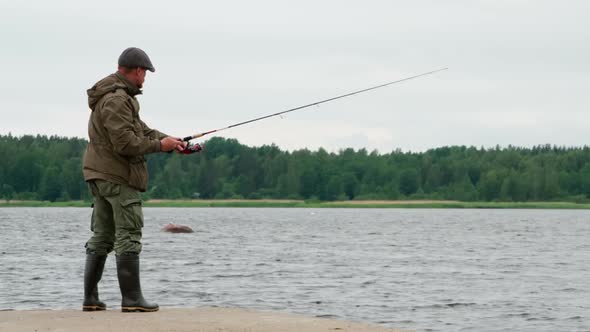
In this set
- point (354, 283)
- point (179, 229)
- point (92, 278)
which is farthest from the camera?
point (179, 229)

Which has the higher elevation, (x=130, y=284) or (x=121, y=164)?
(x=121, y=164)

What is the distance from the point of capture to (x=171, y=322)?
8195mm

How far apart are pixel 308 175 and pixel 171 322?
16946 centimetres

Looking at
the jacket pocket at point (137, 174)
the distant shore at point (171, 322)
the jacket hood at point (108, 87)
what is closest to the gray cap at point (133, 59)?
the jacket hood at point (108, 87)

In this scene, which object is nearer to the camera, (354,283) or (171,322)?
(171,322)

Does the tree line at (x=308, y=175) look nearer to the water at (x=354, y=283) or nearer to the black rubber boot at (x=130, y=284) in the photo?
the water at (x=354, y=283)

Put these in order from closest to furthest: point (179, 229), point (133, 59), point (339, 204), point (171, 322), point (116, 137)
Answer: point (171, 322), point (116, 137), point (133, 59), point (179, 229), point (339, 204)

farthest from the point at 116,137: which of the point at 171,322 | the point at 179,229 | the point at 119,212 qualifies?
the point at 179,229

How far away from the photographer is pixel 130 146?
8.72 m

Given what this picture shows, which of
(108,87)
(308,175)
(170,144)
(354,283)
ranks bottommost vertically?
(354,283)

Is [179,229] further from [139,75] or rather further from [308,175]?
[308,175]

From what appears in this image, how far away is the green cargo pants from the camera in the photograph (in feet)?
28.9

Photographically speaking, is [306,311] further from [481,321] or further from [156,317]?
[156,317]

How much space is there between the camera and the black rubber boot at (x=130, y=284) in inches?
352
